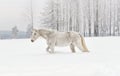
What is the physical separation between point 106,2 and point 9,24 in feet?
15.2

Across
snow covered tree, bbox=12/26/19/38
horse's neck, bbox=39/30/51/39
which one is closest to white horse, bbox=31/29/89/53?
horse's neck, bbox=39/30/51/39

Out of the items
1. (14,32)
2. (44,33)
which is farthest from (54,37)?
(14,32)

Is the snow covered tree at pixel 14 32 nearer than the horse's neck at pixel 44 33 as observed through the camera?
No

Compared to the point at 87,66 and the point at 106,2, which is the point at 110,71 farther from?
the point at 106,2

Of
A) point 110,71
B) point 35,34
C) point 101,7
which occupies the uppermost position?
point 101,7

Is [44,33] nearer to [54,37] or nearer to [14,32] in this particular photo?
[54,37]

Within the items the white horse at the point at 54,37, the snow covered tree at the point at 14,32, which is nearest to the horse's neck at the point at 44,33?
the white horse at the point at 54,37

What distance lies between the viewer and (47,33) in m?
3.39

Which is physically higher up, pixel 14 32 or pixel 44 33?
pixel 44 33

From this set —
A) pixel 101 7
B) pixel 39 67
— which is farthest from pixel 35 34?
pixel 101 7

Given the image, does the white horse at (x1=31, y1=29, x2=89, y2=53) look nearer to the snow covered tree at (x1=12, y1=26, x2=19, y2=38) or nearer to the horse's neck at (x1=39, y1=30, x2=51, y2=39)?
the horse's neck at (x1=39, y1=30, x2=51, y2=39)

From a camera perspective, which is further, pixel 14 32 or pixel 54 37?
pixel 14 32

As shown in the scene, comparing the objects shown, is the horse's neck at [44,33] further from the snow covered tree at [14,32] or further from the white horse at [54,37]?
the snow covered tree at [14,32]

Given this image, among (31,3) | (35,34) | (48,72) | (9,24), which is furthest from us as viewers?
(31,3)
